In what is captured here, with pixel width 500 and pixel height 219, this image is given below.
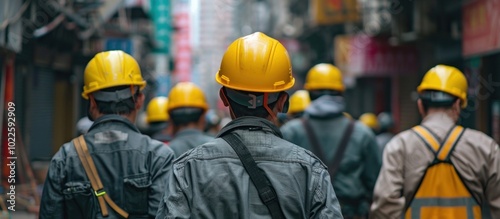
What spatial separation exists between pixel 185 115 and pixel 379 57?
17.2 m

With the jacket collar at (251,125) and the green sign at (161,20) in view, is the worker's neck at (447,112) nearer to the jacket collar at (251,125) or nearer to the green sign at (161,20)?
the jacket collar at (251,125)

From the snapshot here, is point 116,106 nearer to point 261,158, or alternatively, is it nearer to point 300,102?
point 261,158

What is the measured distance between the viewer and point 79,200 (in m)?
4.57

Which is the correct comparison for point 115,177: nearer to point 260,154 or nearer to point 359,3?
point 260,154

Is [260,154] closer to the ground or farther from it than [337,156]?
farther from it

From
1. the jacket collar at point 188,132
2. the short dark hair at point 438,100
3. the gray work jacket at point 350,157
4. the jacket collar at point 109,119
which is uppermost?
the jacket collar at point 109,119

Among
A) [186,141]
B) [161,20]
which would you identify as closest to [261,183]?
[186,141]

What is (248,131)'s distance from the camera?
339cm

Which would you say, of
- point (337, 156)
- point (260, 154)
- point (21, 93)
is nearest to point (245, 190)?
point (260, 154)

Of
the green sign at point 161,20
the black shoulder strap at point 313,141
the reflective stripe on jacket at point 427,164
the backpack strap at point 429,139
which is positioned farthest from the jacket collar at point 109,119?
the green sign at point 161,20

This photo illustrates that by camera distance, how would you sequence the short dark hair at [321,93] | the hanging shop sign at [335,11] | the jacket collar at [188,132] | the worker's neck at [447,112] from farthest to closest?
the hanging shop sign at [335,11]
the short dark hair at [321,93]
the jacket collar at [188,132]
the worker's neck at [447,112]

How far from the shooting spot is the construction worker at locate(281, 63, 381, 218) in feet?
24.4

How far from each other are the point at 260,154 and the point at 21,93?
1330cm

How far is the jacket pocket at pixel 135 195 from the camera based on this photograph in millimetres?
4633
